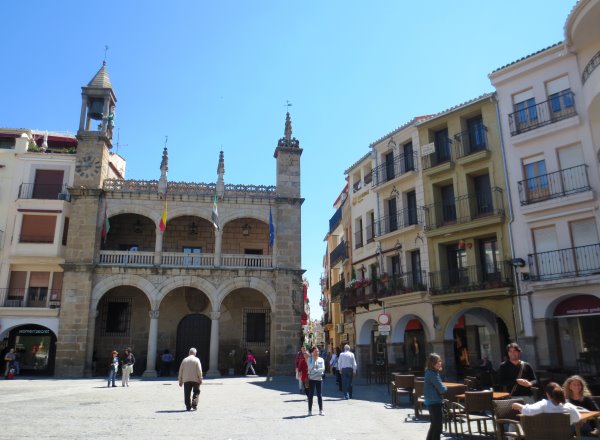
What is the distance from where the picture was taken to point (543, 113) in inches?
725

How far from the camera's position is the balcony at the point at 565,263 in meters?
16.3

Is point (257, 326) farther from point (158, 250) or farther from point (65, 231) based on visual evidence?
point (65, 231)

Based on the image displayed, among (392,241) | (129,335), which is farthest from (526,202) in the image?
(129,335)

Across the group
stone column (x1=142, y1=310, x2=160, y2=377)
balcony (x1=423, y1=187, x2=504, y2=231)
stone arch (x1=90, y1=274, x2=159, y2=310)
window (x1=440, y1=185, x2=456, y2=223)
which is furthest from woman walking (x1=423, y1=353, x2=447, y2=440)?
stone arch (x1=90, y1=274, x2=159, y2=310)

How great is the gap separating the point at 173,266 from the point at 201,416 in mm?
15024

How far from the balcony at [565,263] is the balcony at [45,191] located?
908 inches

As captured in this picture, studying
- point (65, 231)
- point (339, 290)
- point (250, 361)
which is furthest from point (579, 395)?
point (65, 231)

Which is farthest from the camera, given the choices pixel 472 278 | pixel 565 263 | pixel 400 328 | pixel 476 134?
pixel 400 328

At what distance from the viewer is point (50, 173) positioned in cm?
2711

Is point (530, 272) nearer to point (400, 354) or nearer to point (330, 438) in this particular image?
point (400, 354)

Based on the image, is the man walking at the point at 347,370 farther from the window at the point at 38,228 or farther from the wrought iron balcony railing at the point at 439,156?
the window at the point at 38,228

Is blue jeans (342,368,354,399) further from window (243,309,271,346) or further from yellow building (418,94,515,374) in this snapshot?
window (243,309,271,346)

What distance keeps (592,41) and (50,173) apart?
2614cm

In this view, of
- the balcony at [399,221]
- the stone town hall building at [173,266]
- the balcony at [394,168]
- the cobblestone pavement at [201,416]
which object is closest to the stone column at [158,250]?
the stone town hall building at [173,266]
